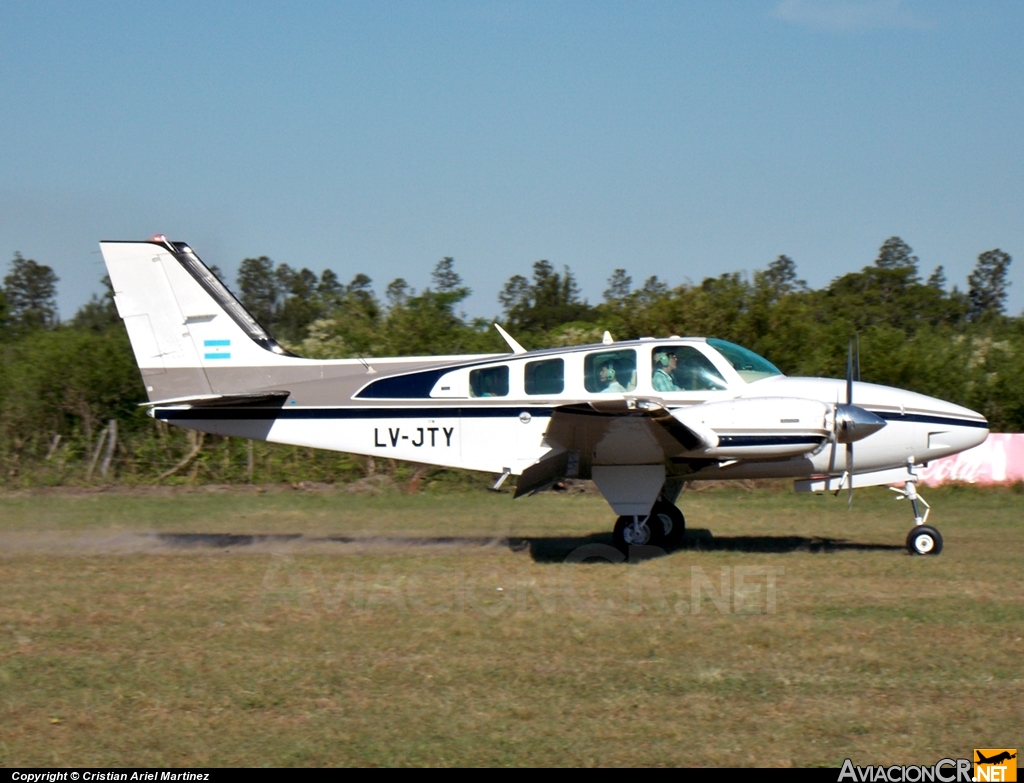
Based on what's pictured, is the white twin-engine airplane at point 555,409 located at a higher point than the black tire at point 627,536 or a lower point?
higher

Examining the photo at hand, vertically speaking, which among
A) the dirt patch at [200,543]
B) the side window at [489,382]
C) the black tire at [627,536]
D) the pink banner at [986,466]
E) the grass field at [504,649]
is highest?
the side window at [489,382]

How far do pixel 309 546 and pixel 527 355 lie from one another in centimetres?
326

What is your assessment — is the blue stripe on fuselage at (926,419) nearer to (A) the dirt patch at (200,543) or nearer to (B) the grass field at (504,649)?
(B) the grass field at (504,649)

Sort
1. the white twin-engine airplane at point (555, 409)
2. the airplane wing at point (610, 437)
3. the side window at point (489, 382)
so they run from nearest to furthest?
the airplane wing at point (610, 437) → the white twin-engine airplane at point (555, 409) → the side window at point (489, 382)

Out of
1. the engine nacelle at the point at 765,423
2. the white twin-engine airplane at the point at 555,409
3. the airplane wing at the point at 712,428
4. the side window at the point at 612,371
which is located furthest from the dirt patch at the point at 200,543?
the engine nacelle at the point at 765,423

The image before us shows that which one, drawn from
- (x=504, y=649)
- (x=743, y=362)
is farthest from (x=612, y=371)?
(x=504, y=649)

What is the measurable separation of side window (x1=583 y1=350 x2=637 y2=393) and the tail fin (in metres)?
3.57

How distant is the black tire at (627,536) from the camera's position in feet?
32.6

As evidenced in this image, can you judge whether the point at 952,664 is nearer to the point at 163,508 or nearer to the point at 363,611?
the point at 363,611

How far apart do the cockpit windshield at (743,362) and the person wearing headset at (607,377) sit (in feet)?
3.43

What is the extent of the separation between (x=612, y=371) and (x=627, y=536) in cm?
168

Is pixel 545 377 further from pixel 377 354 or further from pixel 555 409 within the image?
pixel 377 354

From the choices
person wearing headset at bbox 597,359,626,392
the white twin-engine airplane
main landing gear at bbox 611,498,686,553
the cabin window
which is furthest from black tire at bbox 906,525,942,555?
person wearing headset at bbox 597,359,626,392

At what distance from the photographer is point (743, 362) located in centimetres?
999
